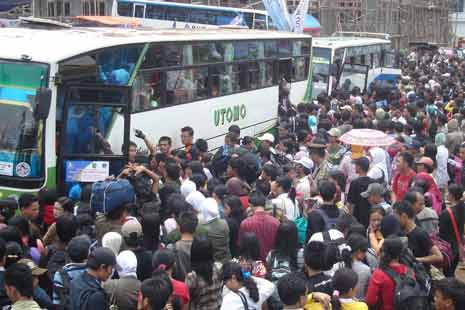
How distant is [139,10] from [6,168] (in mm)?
18652

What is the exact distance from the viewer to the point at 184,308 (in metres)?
4.95

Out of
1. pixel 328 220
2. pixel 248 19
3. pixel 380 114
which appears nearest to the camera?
pixel 328 220

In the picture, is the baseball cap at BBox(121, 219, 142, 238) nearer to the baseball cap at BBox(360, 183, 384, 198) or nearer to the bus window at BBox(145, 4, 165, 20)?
the baseball cap at BBox(360, 183, 384, 198)

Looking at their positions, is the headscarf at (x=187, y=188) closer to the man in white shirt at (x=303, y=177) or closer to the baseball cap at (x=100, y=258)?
the man in white shirt at (x=303, y=177)

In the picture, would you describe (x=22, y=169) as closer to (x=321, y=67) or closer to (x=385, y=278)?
(x=385, y=278)

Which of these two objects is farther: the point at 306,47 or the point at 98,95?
the point at 306,47

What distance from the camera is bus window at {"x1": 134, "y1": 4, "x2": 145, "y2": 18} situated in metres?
25.9

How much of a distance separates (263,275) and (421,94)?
13246 mm

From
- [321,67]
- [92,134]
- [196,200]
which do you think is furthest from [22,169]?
[321,67]

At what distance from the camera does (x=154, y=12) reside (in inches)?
1022

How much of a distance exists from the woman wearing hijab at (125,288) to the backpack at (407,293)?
1798 millimetres

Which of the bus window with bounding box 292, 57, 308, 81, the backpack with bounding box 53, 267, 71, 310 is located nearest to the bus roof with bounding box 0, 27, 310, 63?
the backpack with bounding box 53, 267, 71, 310

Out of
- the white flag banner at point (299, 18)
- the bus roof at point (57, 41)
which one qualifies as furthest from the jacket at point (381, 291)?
the white flag banner at point (299, 18)

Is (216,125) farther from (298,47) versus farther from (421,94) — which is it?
(421,94)
